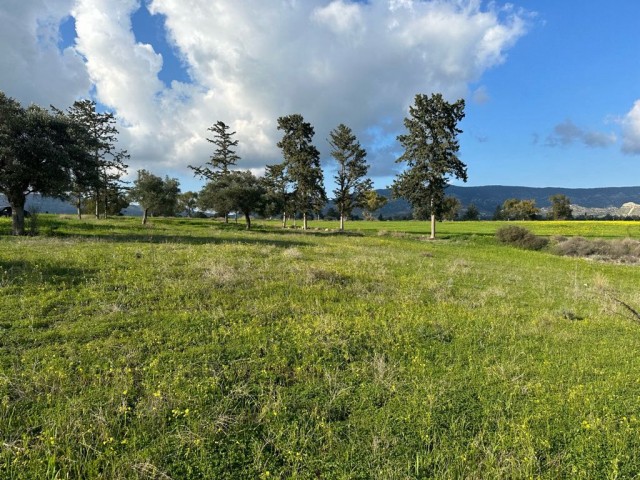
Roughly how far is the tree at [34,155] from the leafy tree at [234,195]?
29.6 meters

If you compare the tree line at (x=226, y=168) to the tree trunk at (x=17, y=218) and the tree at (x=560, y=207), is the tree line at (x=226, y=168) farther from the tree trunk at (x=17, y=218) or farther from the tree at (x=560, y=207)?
the tree at (x=560, y=207)

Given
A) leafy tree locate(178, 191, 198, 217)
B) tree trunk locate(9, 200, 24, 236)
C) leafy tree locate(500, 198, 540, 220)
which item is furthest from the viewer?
leafy tree locate(500, 198, 540, 220)

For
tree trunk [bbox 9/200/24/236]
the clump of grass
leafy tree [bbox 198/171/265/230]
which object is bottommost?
the clump of grass

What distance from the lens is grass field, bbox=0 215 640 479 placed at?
14.3 ft

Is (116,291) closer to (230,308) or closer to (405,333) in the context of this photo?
(230,308)

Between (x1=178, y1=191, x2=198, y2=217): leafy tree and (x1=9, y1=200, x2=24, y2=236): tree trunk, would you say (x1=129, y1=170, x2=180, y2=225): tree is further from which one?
(x1=178, y1=191, x2=198, y2=217): leafy tree

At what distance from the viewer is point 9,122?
2295 cm

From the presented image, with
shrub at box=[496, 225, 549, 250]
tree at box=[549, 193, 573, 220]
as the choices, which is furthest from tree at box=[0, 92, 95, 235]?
tree at box=[549, 193, 573, 220]

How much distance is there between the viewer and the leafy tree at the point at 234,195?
5647cm

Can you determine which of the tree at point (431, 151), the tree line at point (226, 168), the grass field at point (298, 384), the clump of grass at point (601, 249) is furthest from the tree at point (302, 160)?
the grass field at point (298, 384)

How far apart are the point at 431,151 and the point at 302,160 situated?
2051 centimetres

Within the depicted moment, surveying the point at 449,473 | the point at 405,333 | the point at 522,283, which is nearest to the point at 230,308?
the point at 405,333

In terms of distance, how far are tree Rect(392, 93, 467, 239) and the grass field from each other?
3633cm

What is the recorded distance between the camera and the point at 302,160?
5750 cm
